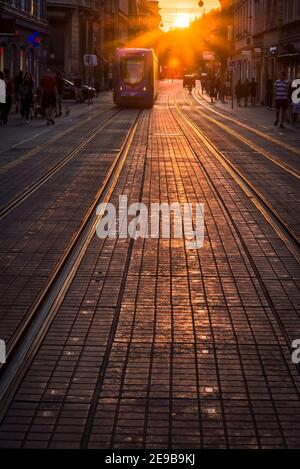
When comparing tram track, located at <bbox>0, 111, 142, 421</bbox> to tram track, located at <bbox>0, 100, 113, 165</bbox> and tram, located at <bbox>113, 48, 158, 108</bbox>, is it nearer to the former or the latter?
tram track, located at <bbox>0, 100, 113, 165</bbox>

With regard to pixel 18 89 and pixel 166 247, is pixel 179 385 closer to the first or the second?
pixel 166 247

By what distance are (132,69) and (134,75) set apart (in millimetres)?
327

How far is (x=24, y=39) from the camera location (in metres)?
50.8

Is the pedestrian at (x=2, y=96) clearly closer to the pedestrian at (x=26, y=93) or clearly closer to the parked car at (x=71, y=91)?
the pedestrian at (x=26, y=93)

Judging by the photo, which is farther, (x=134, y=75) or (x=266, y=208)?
(x=134, y=75)

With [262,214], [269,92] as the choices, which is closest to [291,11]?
[269,92]

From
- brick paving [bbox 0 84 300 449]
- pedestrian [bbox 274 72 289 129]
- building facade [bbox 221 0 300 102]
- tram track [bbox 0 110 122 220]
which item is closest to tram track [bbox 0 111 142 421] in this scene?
brick paving [bbox 0 84 300 449]

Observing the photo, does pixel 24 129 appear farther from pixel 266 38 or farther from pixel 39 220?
pixel 266 38

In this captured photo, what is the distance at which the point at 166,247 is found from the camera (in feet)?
34.1

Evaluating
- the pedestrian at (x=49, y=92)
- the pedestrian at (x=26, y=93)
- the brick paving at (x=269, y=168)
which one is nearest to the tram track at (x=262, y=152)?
the brick paving at (x=269, y=168)

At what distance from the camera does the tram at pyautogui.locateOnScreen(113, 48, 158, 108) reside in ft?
161

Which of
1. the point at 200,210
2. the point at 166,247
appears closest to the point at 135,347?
the point at 166,247

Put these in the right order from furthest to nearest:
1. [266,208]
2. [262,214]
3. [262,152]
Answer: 1. [262,152]
2. [266,208]
3. [262,214]

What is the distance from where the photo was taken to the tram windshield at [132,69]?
4919 centimetres
